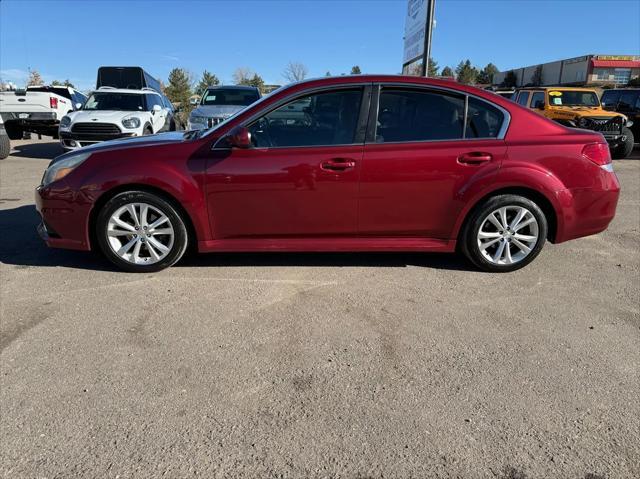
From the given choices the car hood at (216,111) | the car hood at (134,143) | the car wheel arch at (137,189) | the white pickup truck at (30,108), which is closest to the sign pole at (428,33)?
the car hood at (216,111)

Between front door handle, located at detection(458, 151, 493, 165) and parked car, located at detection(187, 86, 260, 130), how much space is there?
7866mm

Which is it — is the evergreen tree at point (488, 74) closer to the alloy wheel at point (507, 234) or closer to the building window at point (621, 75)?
the building window at point (621, 75)

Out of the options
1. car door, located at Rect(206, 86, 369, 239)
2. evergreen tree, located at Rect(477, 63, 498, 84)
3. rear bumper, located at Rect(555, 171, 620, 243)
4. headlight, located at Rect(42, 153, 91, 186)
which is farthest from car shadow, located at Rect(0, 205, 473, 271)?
evergreen tree, located at Rect(477, 63, 498, 84)

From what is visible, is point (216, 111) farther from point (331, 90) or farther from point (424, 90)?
point (424, 90)

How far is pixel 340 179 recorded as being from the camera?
4.05 metres

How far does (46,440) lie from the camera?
→ 7.45 feet

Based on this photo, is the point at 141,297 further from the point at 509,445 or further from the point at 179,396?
the point at 509,445

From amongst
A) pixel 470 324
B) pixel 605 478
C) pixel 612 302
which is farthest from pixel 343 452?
pixel 612 302

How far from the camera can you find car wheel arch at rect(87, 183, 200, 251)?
4.14 m

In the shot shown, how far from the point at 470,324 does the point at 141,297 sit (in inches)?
98.6

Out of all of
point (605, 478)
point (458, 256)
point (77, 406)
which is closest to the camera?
point (605, 478)

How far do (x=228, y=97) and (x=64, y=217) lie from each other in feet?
29.0

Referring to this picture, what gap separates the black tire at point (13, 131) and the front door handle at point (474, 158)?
16.5 meters

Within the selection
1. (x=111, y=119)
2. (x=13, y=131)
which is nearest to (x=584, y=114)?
(x=111, y=119)
